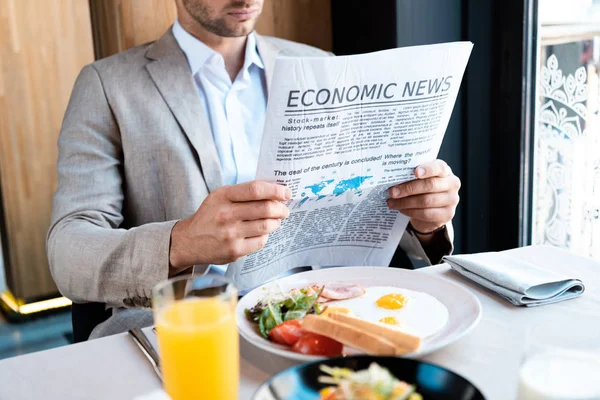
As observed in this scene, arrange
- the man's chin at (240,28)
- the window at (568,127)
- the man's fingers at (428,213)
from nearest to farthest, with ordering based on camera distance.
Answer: the man's fingers at (428,213)
the man's chin at (240,28)
the window at (568,127)

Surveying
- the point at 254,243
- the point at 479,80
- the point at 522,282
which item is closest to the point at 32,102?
the point at 479,80

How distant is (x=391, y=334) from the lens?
0.77 m

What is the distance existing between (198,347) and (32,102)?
2.21 metres

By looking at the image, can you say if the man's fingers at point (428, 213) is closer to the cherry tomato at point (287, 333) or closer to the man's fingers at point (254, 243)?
the man's fingers at point (254, 243)

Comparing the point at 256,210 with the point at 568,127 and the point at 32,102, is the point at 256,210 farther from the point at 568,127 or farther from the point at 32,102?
the point at 32,102

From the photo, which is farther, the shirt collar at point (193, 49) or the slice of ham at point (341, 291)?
the shirt collar at point (193, 49)

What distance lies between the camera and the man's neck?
155 centimetres

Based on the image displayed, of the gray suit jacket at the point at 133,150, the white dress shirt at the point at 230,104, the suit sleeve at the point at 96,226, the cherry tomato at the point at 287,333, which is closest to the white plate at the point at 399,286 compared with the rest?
the cherry tomato at the point at 287,333

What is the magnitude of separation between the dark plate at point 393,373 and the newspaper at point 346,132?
1.41ft

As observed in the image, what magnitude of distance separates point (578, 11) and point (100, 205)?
1.44 m

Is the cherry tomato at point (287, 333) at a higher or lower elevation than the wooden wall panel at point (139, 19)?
lower

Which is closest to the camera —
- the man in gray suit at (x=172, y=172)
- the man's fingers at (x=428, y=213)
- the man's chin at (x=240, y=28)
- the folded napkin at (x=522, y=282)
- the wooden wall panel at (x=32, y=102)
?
the folded napkin at (x=522, y=282)

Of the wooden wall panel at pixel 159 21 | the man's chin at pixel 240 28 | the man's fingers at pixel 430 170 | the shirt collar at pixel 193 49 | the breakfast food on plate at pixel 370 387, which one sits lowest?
the breakfast food on plate at pixel 370 387

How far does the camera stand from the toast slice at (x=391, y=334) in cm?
75
